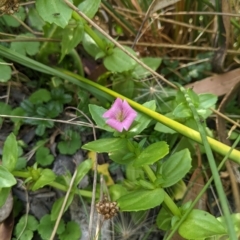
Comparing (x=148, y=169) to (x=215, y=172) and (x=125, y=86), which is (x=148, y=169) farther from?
(x=125, y=86)

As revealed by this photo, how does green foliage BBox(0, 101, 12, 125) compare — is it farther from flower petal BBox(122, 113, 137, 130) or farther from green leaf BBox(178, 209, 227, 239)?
green leaf BBox(178, 209, 227, 239)

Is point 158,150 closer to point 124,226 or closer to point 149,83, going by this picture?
point 124,226

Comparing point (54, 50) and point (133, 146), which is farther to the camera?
point (54, 50)

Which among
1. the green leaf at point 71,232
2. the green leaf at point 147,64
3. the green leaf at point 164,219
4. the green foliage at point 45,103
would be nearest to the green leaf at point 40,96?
the green foliage at point 45,103

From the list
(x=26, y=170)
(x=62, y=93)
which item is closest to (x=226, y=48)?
(x=62, y=93)

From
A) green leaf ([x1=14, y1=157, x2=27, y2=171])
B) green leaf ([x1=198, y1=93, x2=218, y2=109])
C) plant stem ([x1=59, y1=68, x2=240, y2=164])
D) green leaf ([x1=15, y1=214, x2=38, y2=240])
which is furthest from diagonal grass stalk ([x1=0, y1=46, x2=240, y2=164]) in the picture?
green leaf ([x1=15, y1=214, x2=38, y2=240])

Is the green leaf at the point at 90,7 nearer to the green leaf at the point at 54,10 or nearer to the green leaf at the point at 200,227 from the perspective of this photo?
the green leaf at the point at 54,10

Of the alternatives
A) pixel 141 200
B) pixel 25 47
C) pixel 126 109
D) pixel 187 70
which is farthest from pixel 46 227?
pixel 187 70
